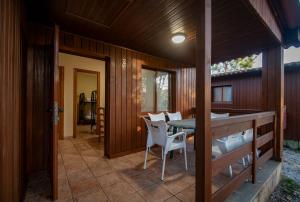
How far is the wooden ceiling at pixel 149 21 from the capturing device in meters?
1.94

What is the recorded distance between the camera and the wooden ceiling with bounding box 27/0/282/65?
194 cm

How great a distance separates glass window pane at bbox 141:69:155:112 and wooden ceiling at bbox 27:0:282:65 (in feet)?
3.06

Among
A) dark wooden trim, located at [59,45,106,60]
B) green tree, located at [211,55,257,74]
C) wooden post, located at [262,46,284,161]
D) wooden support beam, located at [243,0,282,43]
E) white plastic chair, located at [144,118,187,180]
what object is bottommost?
white plastic chair, located at [144,118,187,180]

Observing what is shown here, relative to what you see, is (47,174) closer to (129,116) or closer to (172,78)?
(129,116)

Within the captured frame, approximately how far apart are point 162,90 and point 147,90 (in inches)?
21.3

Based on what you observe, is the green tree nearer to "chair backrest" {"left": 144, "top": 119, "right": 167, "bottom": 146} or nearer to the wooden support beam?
the wooden support beam

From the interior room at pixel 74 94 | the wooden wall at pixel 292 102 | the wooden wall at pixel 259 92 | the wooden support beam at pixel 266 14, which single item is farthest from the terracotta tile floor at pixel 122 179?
the wooden wall at pixel 292 102

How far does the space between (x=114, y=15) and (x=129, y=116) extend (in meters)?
1.99

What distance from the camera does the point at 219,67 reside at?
14.1 metres

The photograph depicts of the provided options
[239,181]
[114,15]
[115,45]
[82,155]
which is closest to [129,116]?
[82,155]

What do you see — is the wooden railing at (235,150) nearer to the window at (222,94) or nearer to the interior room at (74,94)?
the interior room at (74,94)

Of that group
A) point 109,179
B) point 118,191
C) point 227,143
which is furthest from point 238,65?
point 118,191

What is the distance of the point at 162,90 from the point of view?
14.5 feet

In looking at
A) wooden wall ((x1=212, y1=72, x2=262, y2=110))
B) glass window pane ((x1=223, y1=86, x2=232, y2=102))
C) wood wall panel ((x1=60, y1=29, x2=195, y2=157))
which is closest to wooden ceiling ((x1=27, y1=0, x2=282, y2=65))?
wood wall panel ((x1=60, y1=29, x2=195, y2=157))
